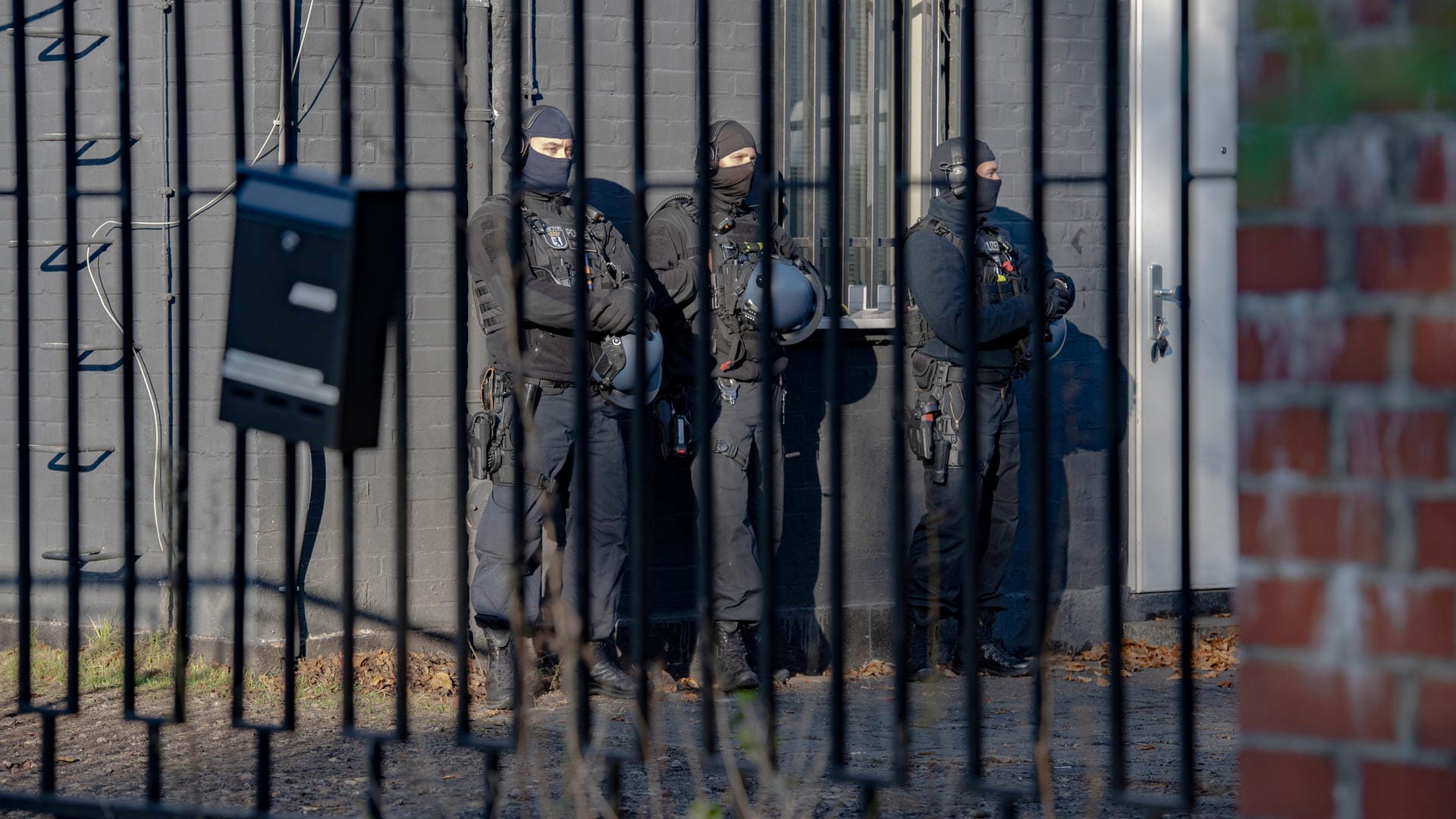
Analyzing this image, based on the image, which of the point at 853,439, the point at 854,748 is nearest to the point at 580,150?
the point at 854,748

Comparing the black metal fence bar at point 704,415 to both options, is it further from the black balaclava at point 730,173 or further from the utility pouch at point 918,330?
the utility pouch at point 918,330

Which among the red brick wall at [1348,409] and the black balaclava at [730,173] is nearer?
the red brick wall at [1348,409]

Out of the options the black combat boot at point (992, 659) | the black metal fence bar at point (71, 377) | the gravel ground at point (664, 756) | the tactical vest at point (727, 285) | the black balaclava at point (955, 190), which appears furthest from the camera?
the black combat boot at point (992, 659)

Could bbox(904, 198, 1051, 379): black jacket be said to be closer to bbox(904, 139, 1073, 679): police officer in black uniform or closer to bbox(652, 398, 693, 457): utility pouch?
bbox(904, 139, 1073, 679): police officer in black uniform

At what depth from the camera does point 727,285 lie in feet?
19.4

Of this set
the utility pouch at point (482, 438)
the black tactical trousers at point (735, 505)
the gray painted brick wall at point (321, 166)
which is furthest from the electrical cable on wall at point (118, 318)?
the black tactical trousers at point (735, 505)

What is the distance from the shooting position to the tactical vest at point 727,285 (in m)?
5.92

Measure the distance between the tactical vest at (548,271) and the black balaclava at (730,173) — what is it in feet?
1.72

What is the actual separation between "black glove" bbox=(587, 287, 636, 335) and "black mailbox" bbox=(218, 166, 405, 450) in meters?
2.90

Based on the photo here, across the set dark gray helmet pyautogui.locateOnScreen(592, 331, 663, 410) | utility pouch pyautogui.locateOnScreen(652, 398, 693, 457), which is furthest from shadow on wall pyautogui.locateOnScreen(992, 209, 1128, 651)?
dark gray helmet pyautogui.locateOnScreen(592, 331, 663, 410)

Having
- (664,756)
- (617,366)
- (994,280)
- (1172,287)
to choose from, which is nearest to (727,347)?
(617,366)

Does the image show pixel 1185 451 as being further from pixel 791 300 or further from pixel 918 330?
pixel 918 330

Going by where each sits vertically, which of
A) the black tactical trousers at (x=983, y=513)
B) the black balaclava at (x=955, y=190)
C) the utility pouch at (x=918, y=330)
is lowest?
the black tactical trousers at (x=983, y=513)

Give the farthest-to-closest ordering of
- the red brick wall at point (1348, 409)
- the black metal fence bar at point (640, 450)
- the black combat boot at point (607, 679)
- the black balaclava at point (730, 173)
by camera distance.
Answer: the black balaclava at point (730, 173) < the black combat boot at point (607, 679) < the black metal fence bar at point (640, 450) < the red brick wall at point (1348, 409)
